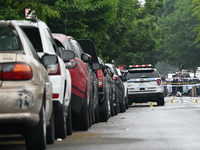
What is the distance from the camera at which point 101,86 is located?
19.3m

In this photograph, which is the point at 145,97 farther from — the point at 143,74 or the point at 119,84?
the point at 119,84

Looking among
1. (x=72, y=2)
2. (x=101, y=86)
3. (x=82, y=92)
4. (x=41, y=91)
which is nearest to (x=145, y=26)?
(x=72, y=2)

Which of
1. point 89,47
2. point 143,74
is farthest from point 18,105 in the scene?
point 143,74

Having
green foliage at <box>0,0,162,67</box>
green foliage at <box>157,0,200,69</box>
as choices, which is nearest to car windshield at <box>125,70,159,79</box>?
green foliage at <box>0,0,162,67</box>

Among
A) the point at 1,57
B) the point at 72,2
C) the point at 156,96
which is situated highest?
the point at 72,2

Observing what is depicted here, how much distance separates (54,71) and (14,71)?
2.80 metres

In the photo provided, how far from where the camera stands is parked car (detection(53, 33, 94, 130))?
45.8ft

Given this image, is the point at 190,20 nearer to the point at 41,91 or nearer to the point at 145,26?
the point at 145,26

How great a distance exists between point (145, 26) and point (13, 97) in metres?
48.6

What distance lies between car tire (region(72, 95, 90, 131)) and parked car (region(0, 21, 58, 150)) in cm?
456

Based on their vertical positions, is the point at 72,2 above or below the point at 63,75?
above

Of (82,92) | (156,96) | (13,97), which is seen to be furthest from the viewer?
(156,96)

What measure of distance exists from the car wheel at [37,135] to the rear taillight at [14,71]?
78 cm

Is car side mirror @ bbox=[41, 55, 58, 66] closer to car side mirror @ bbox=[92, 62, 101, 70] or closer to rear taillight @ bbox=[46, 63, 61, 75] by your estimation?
rear taillight @ bbox=[46, 63, 61, 75]
